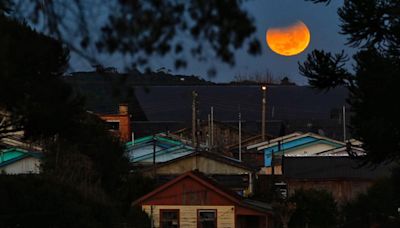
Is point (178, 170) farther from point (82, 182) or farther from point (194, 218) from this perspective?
point (82, 182)

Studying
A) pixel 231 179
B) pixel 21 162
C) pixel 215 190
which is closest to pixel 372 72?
pixel 215 190

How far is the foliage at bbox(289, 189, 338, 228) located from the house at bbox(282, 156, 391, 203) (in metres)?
5.42

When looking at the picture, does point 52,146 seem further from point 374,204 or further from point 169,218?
point 374,204

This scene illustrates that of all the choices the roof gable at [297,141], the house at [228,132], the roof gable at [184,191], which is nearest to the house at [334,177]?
the roof gable at [184,191]

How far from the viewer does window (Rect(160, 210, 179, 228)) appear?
41062 mm

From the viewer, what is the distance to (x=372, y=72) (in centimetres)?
2075

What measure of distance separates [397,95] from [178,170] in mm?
32458

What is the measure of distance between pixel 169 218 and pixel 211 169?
37.6 feet

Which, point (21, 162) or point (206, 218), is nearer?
point (206, 218)

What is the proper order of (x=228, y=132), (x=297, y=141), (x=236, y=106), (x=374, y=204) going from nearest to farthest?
1. (x=374, y=204)
2. (x=297, y=141)
3. (x=228, y=132)
4. (x=236, y=106)

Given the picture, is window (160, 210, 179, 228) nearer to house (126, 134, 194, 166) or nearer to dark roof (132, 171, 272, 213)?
dark roof (132, 171, 272, 213)

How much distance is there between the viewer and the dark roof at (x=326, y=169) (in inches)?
1980

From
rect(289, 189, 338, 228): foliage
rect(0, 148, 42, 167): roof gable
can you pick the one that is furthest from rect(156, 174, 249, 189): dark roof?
rect(0, 148, 42, 167): roof gable

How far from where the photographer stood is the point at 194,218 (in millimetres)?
41031
